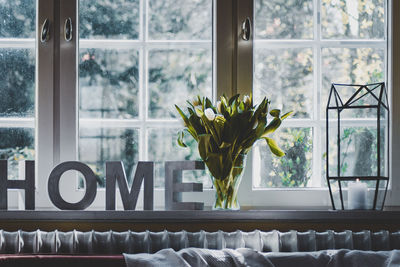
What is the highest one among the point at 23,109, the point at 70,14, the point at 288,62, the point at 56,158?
the point at 70,14

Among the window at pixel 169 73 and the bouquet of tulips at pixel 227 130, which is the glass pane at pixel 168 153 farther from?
the bouquet of tulips at pixel 227 130

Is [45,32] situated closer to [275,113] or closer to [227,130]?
[227,130]

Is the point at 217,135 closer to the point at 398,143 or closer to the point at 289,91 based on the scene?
the point at 289,91

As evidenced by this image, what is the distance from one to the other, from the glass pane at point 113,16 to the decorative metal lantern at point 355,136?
2.73 ft

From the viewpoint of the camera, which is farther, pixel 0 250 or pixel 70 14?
pixel 70 14

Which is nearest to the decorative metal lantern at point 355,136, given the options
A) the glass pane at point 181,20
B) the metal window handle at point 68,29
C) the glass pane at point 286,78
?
the glass pane at point 286,78

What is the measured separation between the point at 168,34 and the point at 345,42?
0.71 metres

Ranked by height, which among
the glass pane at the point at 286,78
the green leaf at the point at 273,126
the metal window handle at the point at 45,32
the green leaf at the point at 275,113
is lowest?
the green leaf at the point at 273,126

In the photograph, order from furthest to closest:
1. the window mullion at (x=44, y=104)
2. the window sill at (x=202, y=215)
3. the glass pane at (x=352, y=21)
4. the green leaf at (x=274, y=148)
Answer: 1. the glass pane at (x=352, y=21)
2. the window mullion at (x=44, y=104)
3. the green leaf at (x=274, y=148)
4. the window sill at (x=202, y=215)

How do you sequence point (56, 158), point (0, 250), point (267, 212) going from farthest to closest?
point (56, 158) → point (267, 212) → point (0, 250)

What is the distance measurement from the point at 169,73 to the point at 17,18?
64cm

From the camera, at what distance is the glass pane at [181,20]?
260 cm

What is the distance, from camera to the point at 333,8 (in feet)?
8.61

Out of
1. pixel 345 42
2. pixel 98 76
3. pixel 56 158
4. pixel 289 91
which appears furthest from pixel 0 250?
pixel 345 42
